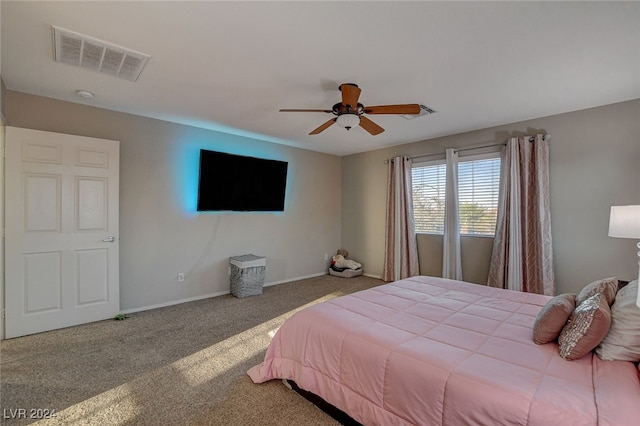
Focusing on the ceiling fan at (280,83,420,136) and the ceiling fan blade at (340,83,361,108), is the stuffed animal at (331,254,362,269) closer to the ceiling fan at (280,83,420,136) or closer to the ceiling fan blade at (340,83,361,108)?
the ceiling fan at (280,83,420,136)

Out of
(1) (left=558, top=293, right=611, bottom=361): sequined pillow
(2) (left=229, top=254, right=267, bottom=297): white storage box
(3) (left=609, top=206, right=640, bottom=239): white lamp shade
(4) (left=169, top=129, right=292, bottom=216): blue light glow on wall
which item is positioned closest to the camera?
(1) (left=558, top=293, right=611, bottom=361): sequined pillow

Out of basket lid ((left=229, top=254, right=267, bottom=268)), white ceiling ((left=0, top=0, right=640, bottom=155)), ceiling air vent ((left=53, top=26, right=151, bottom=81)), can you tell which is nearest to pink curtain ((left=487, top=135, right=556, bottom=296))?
white ceiling ((left=0, top=0, right=640, bottom=155))

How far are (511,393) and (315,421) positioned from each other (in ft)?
3.79

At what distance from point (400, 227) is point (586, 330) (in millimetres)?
3665

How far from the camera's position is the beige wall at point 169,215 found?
133 inches

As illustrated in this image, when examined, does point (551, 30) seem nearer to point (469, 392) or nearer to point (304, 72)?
point (304, 72)

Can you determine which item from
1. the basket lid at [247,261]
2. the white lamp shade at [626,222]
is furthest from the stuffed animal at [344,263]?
the white lamp shade at [626,222]

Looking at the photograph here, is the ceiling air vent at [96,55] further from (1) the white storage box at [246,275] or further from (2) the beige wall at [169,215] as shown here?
(1) the white storage box at [246,275]

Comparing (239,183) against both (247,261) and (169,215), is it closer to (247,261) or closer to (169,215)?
(169,215)

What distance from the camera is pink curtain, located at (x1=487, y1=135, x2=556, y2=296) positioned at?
12.0ft

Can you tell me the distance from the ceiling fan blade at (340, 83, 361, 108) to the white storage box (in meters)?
2.75

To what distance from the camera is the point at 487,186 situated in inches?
167

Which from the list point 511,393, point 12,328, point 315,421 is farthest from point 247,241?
point 511,393

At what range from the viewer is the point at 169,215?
400 cm
